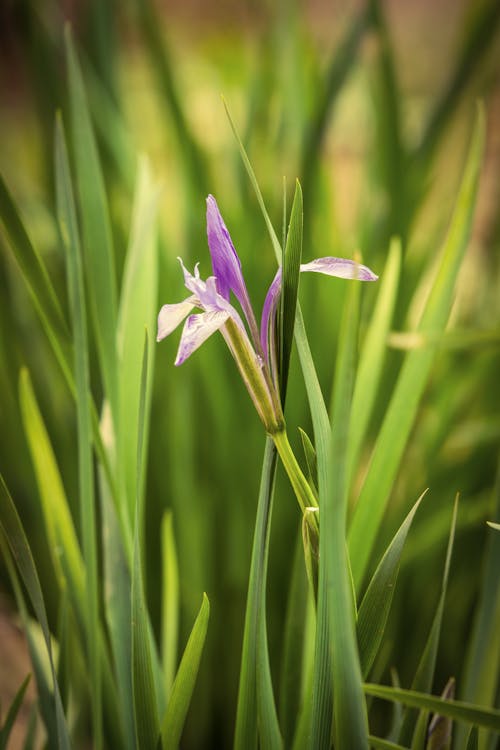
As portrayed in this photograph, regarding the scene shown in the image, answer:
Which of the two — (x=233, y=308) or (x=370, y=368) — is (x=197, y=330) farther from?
(x=370, y=368)

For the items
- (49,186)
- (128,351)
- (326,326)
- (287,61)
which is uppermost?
(287,61)

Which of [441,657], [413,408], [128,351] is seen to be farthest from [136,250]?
[441,657]

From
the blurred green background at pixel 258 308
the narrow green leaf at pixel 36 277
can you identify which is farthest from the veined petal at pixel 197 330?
the blurred green background at pixel 258 308

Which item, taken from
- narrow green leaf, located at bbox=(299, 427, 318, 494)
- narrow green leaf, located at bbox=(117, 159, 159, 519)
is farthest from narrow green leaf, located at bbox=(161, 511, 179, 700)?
narrow green leaf, located at bbox=(299, 427, 318, 494)

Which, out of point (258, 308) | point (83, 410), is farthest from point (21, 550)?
point (258, 308)

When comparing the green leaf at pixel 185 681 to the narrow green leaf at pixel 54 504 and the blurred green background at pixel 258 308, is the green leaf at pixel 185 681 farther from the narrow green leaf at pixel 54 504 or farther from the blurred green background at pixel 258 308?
the blurred green background at pixel 258 308

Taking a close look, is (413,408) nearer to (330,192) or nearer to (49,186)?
(330,192)

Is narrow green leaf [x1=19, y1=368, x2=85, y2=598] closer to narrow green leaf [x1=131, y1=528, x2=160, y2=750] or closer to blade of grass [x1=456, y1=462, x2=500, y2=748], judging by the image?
narrow green leaf [x1=131, y1=528, x2=160, y2=750]
